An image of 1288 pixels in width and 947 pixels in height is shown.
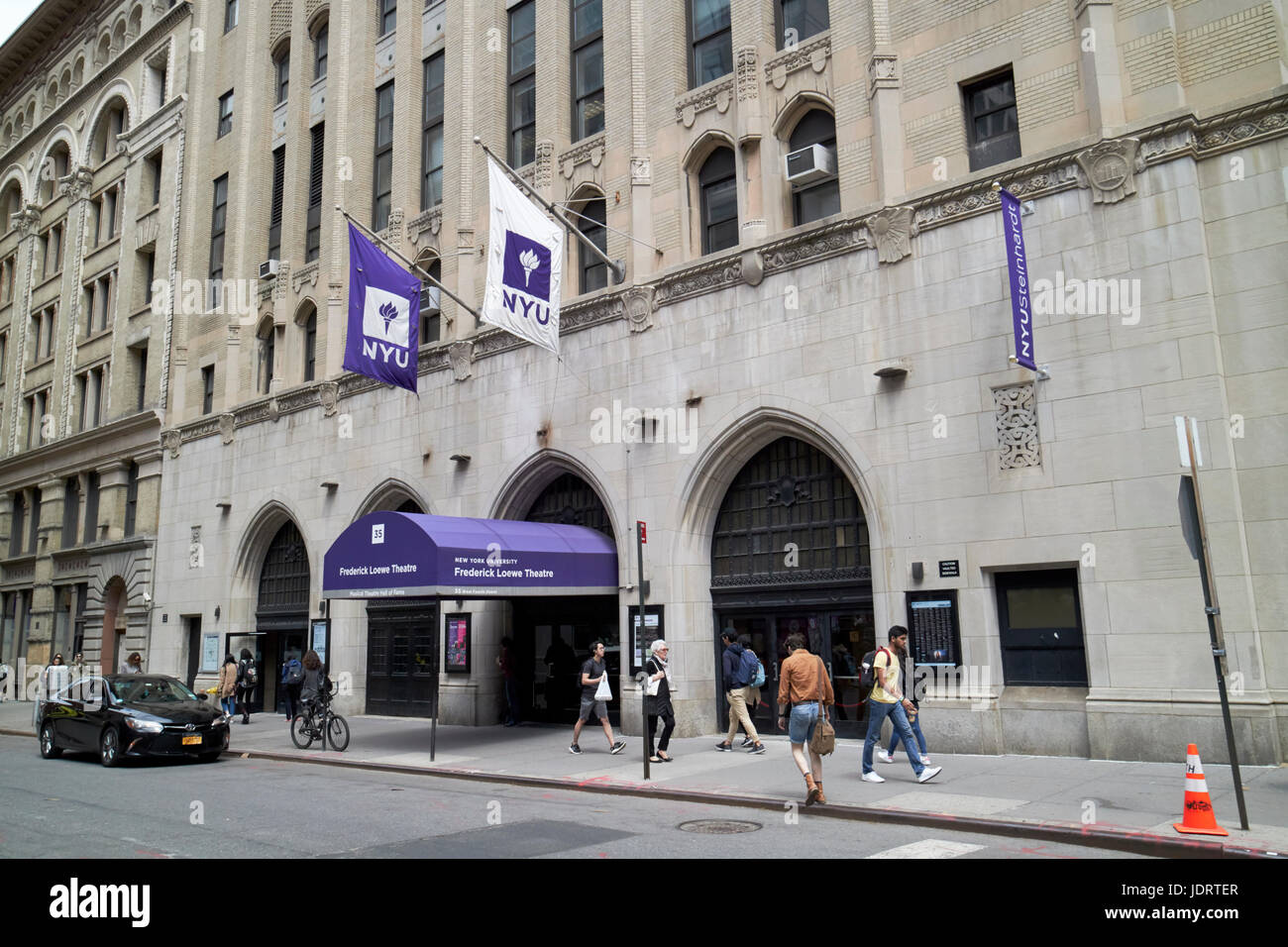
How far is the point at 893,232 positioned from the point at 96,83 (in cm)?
3740

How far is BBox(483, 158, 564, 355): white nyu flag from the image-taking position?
16672 millimetres

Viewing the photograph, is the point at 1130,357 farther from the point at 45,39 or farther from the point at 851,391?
the point at 45,39

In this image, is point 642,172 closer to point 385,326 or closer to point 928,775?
point 385,326

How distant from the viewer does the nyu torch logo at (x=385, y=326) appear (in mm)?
19328

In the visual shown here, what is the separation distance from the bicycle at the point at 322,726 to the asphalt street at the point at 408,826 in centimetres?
372

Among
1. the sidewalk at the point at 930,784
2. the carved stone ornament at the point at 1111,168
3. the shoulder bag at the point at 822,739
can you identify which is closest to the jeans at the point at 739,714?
the sidewalk at the point at 930,784

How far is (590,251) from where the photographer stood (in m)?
20.9

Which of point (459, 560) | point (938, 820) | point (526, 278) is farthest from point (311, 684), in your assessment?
point (938, 820)

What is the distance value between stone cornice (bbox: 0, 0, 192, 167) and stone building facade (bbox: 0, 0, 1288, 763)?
38.7 feet

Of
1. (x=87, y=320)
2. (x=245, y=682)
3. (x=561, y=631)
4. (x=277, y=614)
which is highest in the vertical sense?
(x=87, y=320)

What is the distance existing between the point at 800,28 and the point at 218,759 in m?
17.3

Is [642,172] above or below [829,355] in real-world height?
above

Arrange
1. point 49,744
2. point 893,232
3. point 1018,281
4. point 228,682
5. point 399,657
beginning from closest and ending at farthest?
1. point 1018,281
2. point 893,232
3. point 49,744
4. point 228,682
5. point 399,657
